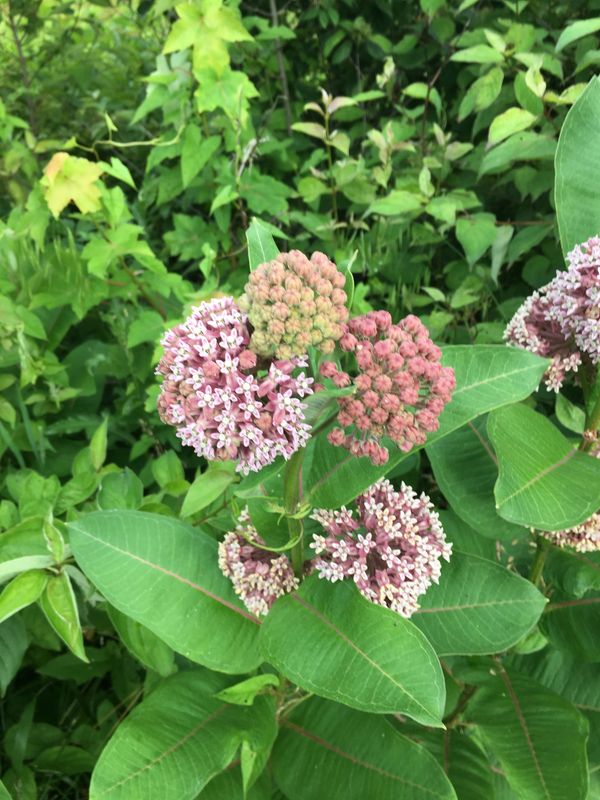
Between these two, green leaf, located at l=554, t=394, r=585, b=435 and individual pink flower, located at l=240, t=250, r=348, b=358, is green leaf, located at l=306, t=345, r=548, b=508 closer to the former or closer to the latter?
individual pink flower, located at l=240, t=250, r=348, b=358

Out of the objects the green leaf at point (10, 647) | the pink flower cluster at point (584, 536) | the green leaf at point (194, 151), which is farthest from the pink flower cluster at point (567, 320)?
the green leaf at point (194, 151)

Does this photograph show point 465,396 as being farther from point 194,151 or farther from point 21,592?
point 194,151

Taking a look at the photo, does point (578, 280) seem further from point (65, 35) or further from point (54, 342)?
point (65, 35)

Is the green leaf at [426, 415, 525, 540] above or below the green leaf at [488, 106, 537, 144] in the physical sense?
below

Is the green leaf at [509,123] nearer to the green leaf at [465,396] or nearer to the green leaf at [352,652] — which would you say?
the green leaf at [465,396]

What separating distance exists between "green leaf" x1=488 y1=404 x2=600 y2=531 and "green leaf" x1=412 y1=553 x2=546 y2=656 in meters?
0.17

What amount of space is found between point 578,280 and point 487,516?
0.42 meters

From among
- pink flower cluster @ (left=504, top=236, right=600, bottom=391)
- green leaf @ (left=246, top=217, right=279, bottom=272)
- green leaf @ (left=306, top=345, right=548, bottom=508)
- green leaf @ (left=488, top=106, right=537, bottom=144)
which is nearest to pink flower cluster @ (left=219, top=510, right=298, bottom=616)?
green leaf @ (left=306, top=345, right=548, bottom=508)

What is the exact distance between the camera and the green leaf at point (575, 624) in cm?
118

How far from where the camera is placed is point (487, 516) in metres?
1.14

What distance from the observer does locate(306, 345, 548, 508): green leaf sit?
0.88 m

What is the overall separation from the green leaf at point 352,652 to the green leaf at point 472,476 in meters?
0.28

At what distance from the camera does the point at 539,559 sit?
47.8 inches

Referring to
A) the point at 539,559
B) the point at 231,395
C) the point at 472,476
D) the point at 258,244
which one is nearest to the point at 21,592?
the point at 231,395
